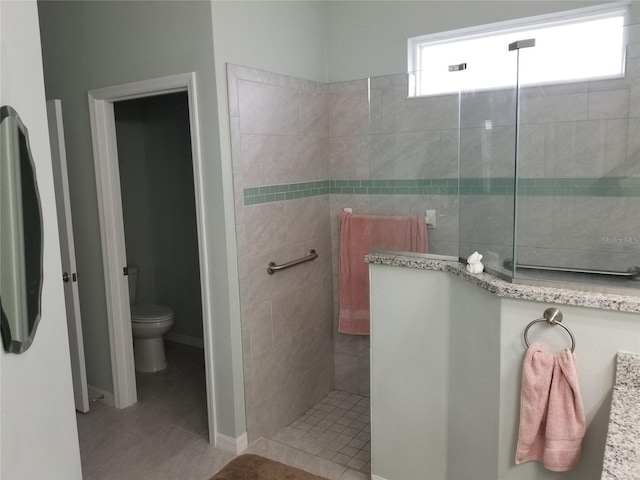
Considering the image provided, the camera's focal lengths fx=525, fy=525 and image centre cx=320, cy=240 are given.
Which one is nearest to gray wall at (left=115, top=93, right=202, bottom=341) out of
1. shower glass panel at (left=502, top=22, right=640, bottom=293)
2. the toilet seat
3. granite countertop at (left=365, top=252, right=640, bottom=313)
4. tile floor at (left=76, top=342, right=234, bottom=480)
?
the toilet seat

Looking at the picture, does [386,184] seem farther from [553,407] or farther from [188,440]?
[188,440]

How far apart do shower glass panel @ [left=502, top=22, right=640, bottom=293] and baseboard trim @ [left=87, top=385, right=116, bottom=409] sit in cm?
273

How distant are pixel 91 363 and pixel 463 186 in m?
2.73

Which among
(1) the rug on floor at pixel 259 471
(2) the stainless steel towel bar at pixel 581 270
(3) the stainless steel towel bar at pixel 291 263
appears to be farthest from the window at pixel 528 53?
(1) the rug on floor at pixel 259 471

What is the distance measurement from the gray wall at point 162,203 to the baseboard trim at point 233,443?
167 cm

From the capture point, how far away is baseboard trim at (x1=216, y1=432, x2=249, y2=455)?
2.88 m

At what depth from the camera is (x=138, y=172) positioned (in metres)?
4.45

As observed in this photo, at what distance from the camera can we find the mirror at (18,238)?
170cm

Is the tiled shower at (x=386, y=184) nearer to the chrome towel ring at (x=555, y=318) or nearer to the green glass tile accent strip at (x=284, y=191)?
the green glass tile accent strip at (x=284, y=191)

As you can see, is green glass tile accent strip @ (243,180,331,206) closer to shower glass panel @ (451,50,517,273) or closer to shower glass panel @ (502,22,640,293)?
shower glass panel @ (451,50,517,273)

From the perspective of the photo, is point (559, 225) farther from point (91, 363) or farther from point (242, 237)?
point (91, 363)

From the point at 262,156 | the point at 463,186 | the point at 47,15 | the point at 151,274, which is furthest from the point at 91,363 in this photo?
the point at 463,186

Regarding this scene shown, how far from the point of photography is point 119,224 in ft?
10.8

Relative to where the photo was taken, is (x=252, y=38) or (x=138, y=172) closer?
(x=252, y=38)
